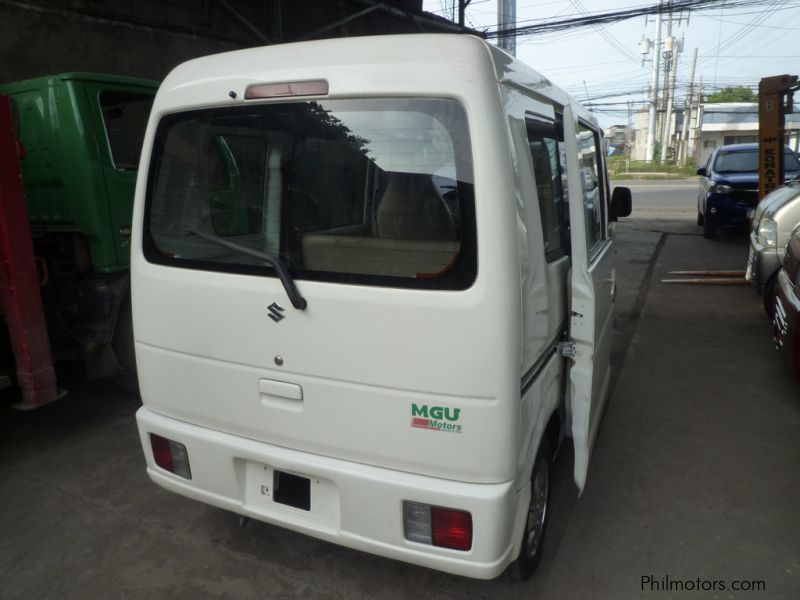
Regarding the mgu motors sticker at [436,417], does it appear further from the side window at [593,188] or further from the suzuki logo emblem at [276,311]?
the side window at [593,188]

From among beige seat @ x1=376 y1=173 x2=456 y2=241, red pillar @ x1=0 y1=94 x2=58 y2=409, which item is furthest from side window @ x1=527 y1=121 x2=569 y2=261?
red pillar @ x1=0 y1=94 x2=58 y2=409

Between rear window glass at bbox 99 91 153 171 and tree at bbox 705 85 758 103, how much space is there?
5620cm

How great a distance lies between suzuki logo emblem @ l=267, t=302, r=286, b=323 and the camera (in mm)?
1955

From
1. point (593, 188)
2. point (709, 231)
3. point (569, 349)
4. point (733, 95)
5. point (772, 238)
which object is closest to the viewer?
point (569, 349)

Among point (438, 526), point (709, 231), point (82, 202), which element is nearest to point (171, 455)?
point (438, 526)

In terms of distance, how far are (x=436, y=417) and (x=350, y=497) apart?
418mm

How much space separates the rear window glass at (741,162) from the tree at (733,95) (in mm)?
45864

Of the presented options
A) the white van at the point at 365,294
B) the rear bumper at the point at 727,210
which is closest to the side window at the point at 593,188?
the white van at the point at 365,294

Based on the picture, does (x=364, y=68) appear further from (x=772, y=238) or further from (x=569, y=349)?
(x=772, y=238)

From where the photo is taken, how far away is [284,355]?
6.50ft

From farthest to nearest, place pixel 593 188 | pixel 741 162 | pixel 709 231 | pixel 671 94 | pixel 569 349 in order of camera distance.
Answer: pixel 671 94, pixel 741 162, pixel 709 231, pixel 593 188, pixel 569 349

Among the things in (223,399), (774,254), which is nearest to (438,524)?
(223,399)

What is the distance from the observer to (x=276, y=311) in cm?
196

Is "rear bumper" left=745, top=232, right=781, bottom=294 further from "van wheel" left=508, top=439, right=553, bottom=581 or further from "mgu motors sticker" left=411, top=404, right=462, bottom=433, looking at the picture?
"mgu motors sticker" left=411, top=404, right=462, bottom=433
